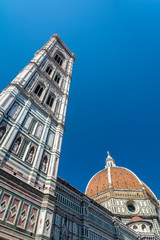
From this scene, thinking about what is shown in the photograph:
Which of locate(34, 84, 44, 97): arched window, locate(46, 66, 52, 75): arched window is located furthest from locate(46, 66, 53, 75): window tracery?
locate(34, 84, 44, 97): arched window

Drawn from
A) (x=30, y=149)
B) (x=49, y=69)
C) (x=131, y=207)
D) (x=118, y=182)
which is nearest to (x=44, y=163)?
(x=30, y=149)

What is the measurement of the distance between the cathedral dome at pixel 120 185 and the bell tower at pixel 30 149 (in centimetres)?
3428

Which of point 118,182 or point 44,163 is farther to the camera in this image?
point 118,182

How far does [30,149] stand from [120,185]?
41.7 m

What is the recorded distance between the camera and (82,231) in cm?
1488

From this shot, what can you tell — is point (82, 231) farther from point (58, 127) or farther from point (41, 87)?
point (41, 87)

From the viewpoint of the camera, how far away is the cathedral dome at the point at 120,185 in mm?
42781

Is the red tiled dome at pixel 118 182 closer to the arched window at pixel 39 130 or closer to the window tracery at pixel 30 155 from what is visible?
the arched window at pixel 39 130

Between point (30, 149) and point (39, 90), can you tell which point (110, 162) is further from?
point (30, 149)

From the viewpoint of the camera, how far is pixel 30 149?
11711 mm

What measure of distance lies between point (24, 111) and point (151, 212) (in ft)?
122

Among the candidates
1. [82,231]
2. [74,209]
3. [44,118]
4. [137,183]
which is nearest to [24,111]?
[44,118]

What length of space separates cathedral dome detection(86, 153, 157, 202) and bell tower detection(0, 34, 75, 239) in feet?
112

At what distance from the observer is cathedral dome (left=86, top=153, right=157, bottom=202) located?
42781 millimetres
